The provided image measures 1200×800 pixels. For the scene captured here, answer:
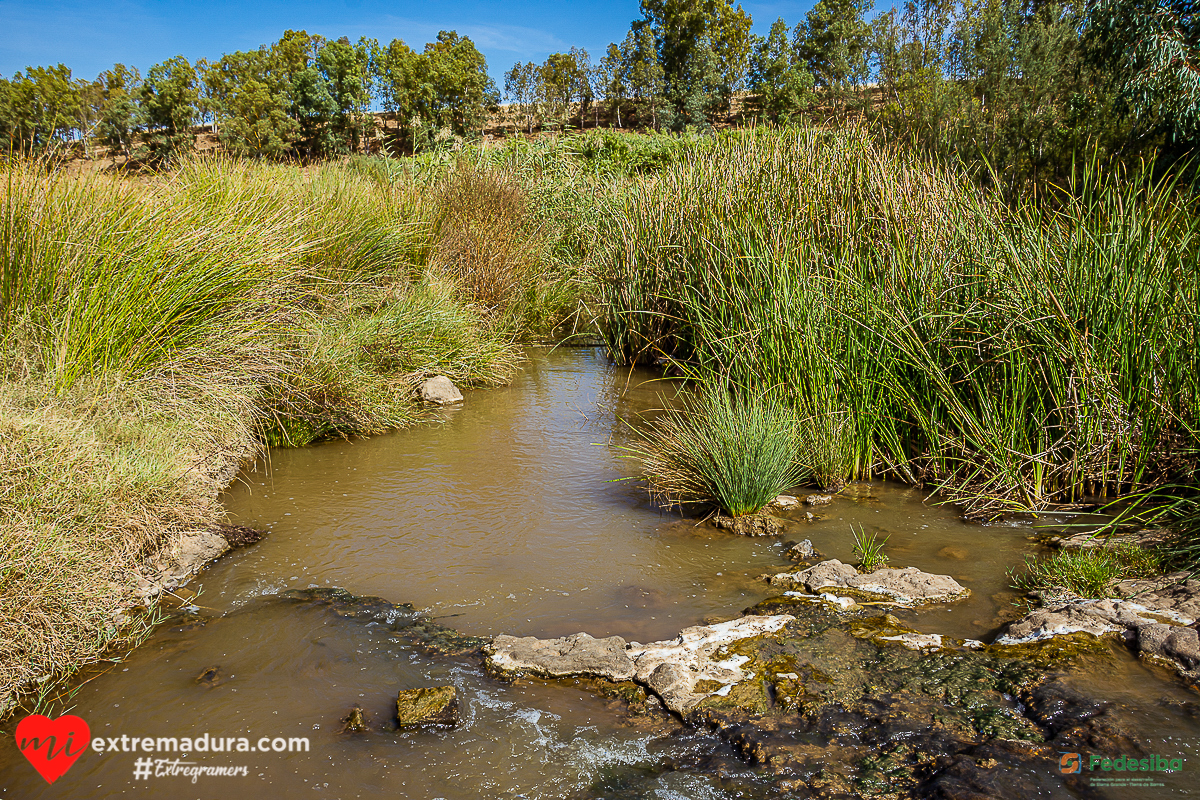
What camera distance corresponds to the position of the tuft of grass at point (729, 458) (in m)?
4.41

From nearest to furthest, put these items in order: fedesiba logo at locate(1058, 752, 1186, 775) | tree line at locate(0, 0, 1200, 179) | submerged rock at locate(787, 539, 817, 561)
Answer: fedesiba logo at locate(1058, 752, 1186, 775) → submerged rock at locate(787, 539, 817, 561) → tree line at locate(0, 0, 1200, 179)

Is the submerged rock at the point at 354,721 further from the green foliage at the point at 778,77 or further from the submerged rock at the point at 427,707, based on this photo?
the green foliage at the point at 778,77

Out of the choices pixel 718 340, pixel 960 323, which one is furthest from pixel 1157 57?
pixel 718 340

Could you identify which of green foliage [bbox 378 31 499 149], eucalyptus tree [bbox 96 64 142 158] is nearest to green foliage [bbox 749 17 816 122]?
green foliage [bbox 378 31 499 149]

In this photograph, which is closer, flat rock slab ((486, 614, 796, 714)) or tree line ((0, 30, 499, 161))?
flat rock slab ((486, 614, 796, 714))

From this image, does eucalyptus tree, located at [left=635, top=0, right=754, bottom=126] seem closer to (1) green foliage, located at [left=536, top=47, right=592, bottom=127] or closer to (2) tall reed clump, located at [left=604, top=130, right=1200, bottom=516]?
(1) green foliage, located at [left=536, top=47, right=592, bottom=127]

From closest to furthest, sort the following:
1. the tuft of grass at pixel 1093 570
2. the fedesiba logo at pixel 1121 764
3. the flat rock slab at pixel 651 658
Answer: the fedesiba logo at pixel 1121 764 < the flat rock slab at pixel 651 658 < the tuft of grass at pixel 1093 570

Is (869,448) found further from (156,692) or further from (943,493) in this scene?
(156,692)

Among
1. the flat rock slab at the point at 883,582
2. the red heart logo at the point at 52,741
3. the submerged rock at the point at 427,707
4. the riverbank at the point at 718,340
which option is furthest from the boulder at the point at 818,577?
the red heart logo at the point at 52,741

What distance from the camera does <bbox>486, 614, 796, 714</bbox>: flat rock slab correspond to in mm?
2766

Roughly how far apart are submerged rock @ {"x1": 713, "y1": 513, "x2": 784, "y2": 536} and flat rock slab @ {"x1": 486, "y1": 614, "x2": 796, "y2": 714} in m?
1.12

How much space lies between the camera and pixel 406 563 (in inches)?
160

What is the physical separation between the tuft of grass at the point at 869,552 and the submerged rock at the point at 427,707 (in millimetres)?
2228

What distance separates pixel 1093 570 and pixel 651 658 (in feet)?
6.91
